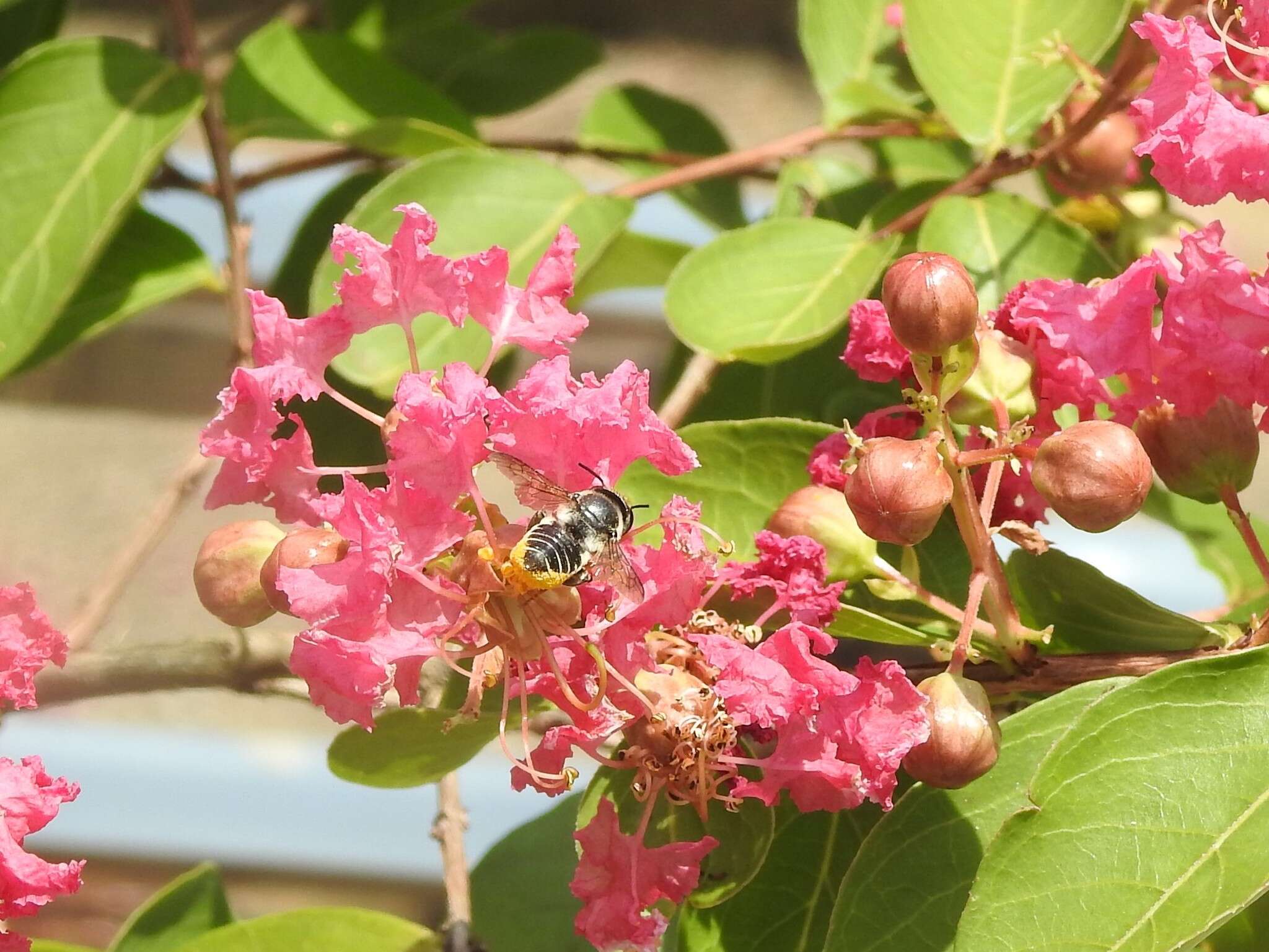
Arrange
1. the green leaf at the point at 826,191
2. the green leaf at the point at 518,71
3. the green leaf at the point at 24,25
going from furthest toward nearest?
the green leaf at the point at 518,71
the green leaf at the point at 24,25
the green leaf at the point at 826,191

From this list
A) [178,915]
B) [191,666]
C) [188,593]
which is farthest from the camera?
[188,593]

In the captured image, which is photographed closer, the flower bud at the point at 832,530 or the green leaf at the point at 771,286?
the flower bud at the point at 832,530

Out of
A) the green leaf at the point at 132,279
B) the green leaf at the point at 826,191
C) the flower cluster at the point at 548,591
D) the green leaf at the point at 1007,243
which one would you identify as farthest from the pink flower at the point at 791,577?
the green leaf at the point at 132,279

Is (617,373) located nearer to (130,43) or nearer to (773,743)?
(773,743)

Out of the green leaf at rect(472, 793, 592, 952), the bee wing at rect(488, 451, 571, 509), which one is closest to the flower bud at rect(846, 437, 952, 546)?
the bee wing at rect(488, 451, 571, 509)

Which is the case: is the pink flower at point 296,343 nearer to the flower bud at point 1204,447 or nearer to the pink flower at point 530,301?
the pink flower at point 530,301

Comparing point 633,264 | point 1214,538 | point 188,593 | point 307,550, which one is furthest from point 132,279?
point 188,593

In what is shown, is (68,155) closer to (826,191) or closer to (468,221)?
(468,221)
